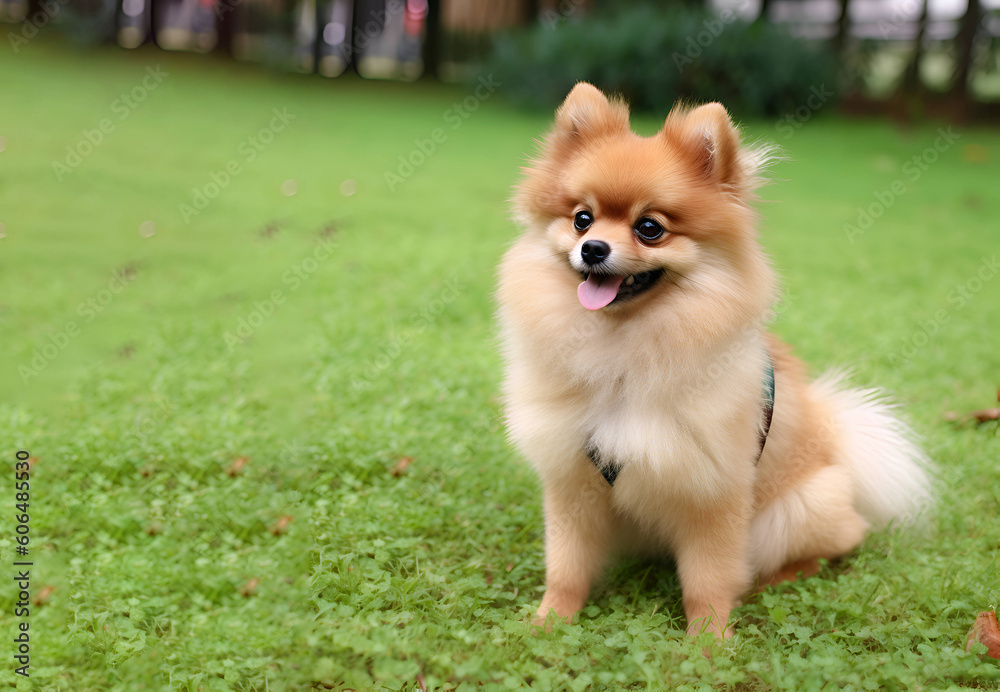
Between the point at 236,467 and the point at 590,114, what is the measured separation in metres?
2.24

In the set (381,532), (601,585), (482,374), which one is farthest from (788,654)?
(482,374)

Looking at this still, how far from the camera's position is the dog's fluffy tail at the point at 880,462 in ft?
9.72

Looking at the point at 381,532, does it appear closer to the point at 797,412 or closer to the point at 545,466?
the point at 545,466

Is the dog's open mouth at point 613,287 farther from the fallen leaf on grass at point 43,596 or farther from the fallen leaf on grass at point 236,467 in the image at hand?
the fallen leaf on grass at point 43,596

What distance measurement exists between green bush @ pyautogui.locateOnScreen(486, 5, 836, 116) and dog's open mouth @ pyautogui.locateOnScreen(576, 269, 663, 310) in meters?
10.5

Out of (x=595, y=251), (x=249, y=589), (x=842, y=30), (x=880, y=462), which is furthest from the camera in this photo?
(x=842, y=30)

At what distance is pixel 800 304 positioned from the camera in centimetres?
588

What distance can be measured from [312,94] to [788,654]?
13.5 metres

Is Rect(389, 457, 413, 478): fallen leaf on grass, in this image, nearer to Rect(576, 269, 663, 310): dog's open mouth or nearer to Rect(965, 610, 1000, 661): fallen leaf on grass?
Rect(576, 269, 663, 310): dog's open mouth

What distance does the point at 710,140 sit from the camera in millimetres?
2338

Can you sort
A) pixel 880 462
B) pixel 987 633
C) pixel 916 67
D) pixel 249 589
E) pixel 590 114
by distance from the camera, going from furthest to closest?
1. pixel 916 67
2. pixel 880 462
3. pixel 249 589
4. pixel 590 114
5. pixel 987 633

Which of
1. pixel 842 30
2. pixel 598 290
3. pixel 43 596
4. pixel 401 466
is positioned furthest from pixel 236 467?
pixel 842 30

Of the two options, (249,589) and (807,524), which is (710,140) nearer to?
(807,524)

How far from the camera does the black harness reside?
96.3 inches
